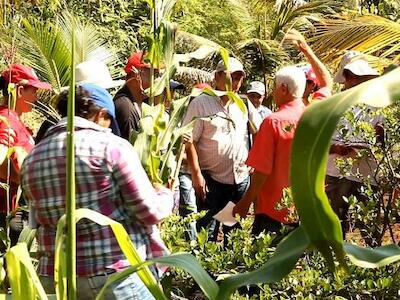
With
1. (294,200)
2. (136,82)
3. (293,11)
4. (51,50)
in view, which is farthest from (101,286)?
(293,11)

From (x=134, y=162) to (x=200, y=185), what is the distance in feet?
8.94

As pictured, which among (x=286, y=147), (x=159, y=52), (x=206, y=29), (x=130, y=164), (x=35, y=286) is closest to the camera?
(x=35, y=286)

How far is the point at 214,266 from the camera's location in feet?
9.21

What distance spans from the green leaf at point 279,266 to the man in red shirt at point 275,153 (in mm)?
2710

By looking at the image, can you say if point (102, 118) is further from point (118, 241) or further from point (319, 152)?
point (319, 152)

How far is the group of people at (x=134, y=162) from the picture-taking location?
2.55m

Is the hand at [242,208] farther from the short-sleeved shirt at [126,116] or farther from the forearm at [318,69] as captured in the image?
the forearm at [318,69]

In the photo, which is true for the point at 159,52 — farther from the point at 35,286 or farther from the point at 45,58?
the point at 45,58

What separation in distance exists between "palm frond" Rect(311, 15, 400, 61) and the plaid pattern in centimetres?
340

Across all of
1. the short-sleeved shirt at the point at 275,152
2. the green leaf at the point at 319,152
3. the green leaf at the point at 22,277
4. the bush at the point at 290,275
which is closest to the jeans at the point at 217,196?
the short-sleeved shirt at the point at 275,152

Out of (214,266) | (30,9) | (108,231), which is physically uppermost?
(30,9)

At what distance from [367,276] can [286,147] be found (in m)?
1.53

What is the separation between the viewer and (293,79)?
417 centimetres

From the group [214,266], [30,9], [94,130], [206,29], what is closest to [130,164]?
[94,130]
